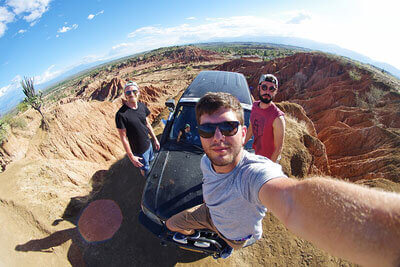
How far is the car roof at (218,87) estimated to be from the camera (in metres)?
3.74

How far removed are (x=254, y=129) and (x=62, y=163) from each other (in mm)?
5829

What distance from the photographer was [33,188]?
3.74 meters

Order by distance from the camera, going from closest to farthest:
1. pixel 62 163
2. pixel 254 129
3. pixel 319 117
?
pixel 254 129, pixel 62 163, pixel 319 117

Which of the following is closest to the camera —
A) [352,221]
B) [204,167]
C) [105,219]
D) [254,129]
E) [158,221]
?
[352,221]

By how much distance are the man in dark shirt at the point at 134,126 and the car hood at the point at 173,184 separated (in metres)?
0.58

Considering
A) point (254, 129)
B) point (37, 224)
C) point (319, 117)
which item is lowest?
point (319, 117)

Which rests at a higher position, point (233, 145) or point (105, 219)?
point (233, 145)

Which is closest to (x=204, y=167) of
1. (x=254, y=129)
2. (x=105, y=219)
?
(x=254, y=129)

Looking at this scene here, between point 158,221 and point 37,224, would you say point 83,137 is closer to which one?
point 37,224

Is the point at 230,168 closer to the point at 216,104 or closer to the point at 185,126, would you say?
the point at 216,104

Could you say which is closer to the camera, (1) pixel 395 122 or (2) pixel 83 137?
(2) pixel 83 137

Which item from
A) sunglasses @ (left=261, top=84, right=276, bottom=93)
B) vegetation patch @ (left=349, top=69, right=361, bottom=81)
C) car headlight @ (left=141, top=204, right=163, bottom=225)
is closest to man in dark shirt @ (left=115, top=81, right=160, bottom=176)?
car headlight @ (left=141, top=204, right=163, bottom=225)

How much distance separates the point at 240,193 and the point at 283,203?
1.23 ft

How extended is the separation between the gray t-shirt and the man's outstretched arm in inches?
9.3
